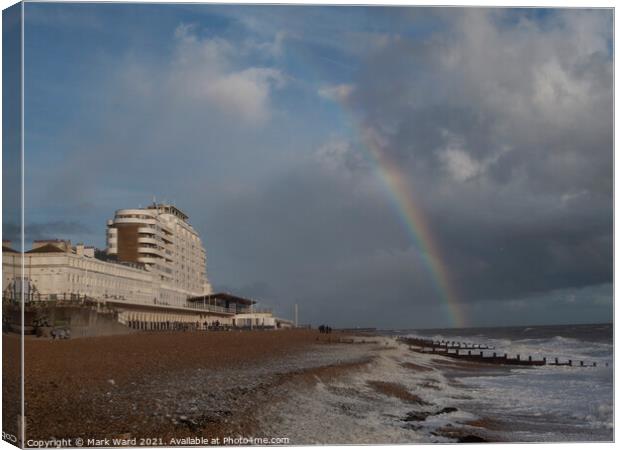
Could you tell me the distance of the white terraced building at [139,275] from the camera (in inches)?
518

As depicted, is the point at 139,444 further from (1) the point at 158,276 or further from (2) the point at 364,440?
(1) the point at 158,276

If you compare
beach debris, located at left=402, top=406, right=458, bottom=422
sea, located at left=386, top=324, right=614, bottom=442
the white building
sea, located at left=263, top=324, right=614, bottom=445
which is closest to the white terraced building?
the white building

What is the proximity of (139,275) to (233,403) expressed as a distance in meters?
17.8

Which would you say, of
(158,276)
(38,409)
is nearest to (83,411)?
(38,409)

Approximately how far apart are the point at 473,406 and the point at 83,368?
21.9ft

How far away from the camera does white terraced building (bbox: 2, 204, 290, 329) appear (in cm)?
1316

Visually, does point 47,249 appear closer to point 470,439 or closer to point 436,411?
point 436,411

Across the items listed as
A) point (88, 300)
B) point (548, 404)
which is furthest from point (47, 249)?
point (548, 404)

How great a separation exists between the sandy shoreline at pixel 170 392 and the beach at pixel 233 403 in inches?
0.6

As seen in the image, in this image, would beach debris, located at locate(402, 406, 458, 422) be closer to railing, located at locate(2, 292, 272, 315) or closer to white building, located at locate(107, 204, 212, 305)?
railing, located at locate(2, 292, 272, 315)

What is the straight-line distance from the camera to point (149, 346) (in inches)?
709

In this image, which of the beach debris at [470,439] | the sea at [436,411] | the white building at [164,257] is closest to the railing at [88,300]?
the white building at [164,257]

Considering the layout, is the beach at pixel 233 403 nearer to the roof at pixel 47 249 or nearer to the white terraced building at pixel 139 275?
the white terraced building at pixel 139 275

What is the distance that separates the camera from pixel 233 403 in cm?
1185
